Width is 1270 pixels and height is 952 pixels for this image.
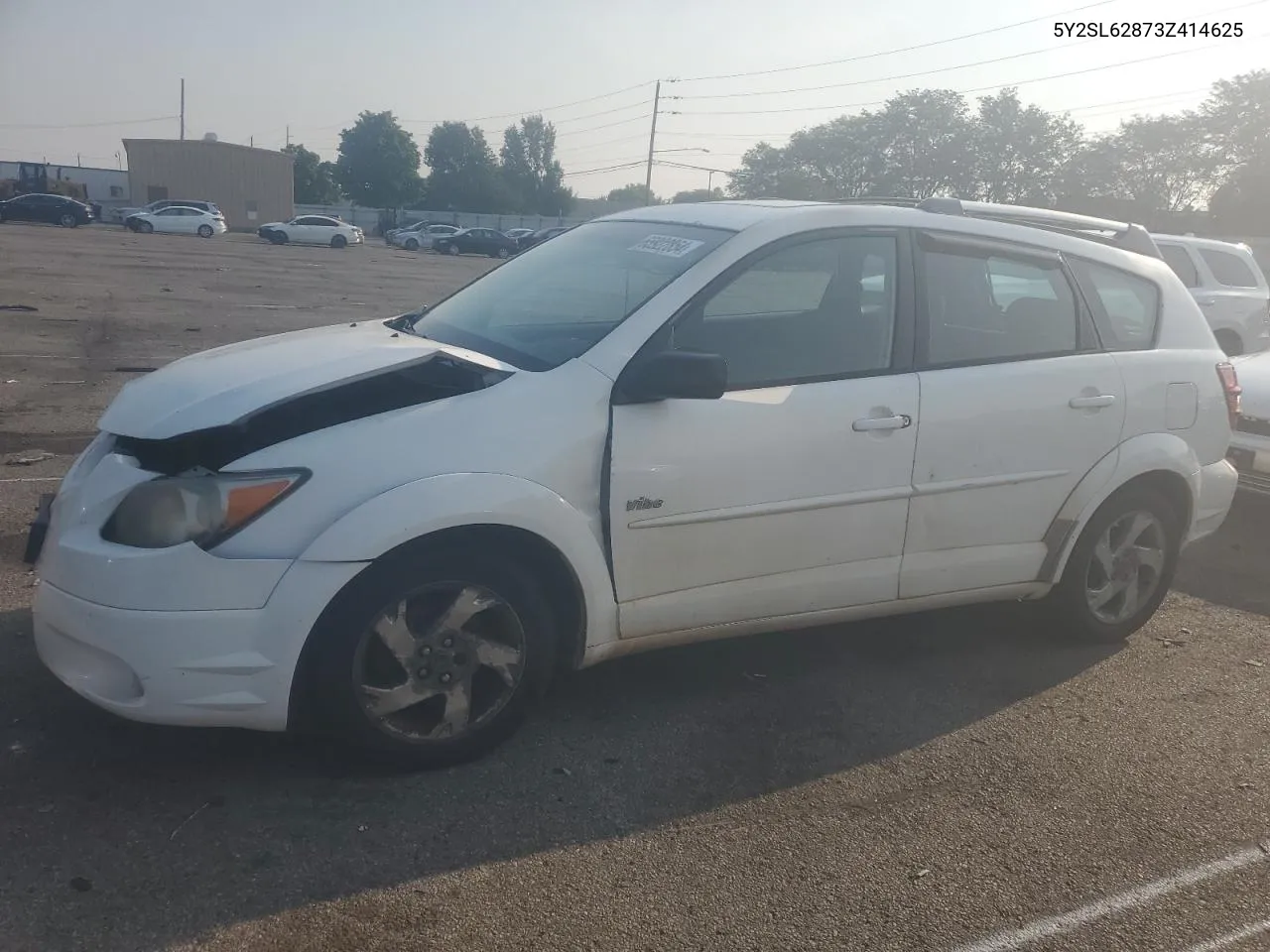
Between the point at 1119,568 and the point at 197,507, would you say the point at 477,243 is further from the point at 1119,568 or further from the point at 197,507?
the point at 197,507

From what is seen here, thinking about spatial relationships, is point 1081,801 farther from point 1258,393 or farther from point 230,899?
point 1258,393

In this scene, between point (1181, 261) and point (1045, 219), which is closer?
point (1045, 219)

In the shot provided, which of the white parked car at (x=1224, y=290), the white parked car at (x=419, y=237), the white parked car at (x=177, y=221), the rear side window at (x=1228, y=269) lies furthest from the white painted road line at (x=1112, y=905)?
the white parked car at (x=419, y=237)

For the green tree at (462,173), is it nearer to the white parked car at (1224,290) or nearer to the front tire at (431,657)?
the white parked car at (1224,290)

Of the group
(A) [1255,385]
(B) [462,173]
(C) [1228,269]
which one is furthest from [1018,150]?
(A) [1255,385]

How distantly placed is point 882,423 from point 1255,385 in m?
4.78

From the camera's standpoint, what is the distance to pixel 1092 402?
4.81 meters

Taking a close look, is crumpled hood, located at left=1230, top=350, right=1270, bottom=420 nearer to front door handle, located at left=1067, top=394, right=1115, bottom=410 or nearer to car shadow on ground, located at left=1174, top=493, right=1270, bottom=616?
car shadow on ground, located at left=1174, top=493, right=1270, bottom=616

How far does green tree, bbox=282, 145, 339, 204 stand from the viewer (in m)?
94.1

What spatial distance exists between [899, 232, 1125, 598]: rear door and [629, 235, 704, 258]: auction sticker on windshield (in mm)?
957

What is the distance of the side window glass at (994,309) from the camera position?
4.58 m

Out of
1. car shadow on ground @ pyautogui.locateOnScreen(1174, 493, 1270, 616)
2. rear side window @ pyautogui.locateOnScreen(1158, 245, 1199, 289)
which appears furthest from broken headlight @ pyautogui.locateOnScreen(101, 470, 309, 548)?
rear side window @ pyautogui.locateOnScreen(1158, 245, 1199, 289)

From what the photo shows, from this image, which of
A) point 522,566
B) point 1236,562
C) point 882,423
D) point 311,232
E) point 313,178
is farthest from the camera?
point 313,178

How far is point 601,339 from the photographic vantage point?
3.96m
